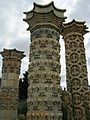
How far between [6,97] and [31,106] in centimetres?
451

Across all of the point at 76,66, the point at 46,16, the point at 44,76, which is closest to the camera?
the point at 44,76

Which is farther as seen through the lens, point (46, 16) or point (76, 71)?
point (76, 71)

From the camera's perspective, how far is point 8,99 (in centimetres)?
1772

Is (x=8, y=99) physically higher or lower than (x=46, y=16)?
lower

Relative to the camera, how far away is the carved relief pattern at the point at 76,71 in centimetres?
1723

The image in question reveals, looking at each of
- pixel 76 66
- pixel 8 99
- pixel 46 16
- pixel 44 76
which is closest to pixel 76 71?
pixel 76 66

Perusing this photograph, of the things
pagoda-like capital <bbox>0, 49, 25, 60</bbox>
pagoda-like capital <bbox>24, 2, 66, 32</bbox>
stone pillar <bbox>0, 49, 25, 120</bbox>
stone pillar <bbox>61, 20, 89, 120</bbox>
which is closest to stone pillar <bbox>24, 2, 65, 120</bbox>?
pagoda-like capital <bbox>24, 2, 66, 32</bbox>

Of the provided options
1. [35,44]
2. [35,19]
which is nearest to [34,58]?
[35,44]

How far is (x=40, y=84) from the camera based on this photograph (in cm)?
1402

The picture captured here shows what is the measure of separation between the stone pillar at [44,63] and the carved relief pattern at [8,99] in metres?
3.85

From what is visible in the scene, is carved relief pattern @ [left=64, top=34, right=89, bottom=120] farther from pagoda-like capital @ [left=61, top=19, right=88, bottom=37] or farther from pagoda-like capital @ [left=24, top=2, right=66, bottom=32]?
pagoda-like capital @ [left=24, top=2, right=66, bottom=32]

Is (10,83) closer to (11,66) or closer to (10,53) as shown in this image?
(11,66)

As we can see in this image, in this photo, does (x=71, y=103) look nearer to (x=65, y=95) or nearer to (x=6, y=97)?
(x=65, y=95)

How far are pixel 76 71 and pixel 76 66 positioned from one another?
40 cm
